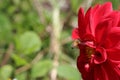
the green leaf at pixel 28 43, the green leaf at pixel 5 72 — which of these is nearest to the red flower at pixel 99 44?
the green leaf at pixel 5 72

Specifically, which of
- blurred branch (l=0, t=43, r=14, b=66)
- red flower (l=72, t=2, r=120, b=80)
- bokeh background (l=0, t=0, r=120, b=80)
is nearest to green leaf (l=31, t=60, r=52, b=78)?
bokeh background (l=0, t=0, r=120, b=80)

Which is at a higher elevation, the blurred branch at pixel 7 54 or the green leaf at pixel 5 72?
the blurred branch at pixel 7 54

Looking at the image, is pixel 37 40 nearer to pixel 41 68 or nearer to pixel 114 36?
pixel 41 68

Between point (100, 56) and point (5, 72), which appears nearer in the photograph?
point (100, 56)

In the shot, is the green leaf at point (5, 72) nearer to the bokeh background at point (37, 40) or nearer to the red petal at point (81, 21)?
the bokeh background at point (37, 40)

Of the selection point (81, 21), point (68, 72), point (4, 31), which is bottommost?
point (68, 72)

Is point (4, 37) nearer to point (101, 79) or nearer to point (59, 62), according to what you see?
point (59, 62)

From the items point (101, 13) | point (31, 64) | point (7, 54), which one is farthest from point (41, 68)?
point (101, 13)

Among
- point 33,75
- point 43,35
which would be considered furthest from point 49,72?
point 43,35
